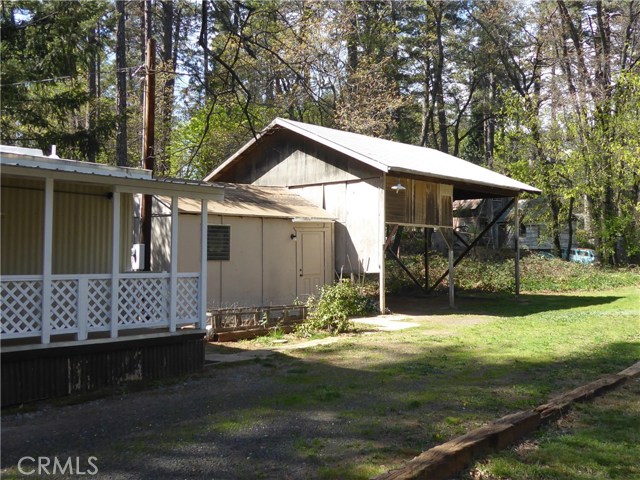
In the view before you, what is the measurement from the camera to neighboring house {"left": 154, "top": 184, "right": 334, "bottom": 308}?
1441 centimetres

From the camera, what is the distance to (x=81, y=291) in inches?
308

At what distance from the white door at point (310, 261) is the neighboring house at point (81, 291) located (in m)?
6.54

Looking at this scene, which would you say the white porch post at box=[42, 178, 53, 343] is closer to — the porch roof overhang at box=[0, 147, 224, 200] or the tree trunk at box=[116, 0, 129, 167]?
the porch roof overhang at box=[0, 147, 224, 200]

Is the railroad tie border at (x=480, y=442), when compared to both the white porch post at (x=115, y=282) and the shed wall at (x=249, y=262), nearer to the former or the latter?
the white porch post at (x=115, y=282)

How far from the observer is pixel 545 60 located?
3447 centimetres

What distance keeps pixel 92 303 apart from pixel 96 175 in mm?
1751

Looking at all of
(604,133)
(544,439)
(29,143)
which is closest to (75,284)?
(544,439)

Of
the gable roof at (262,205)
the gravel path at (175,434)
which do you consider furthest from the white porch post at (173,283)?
the gable roof at (262,205)

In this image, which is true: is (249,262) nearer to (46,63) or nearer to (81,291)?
(81,291)

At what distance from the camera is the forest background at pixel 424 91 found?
22.2 m

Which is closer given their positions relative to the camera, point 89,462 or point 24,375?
point 89,462

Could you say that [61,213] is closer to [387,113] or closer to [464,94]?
[387,113]

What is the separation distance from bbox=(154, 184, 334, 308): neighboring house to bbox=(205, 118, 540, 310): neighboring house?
2.10 feet

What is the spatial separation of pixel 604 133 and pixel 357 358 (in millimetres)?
24470
